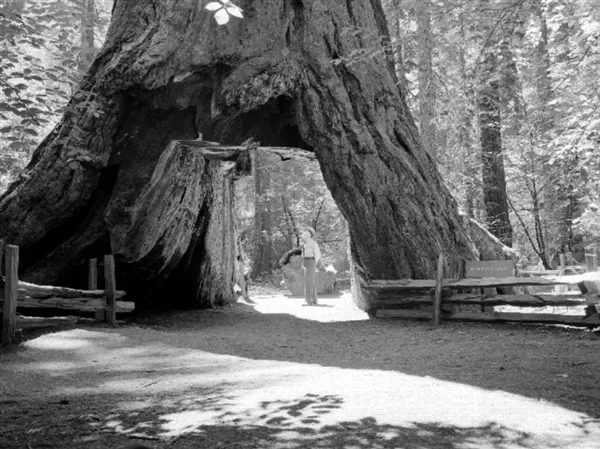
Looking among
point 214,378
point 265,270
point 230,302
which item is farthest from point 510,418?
point 265,270

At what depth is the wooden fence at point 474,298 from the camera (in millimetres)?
8242

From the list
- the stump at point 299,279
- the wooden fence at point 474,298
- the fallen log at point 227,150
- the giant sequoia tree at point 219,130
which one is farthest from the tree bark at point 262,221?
the wooden fence at point 474,298

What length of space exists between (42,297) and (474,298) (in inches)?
252

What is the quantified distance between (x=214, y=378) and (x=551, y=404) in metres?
3.08

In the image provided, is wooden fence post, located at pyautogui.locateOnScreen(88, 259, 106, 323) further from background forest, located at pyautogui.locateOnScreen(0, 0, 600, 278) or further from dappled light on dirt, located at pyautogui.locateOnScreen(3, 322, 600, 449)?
dappled light on dirt, located at pyautogui.locateOnScreen(3, 322, 600, 449)

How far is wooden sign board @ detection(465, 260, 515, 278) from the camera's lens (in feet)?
30.9

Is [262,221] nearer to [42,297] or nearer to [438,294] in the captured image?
[438,294]

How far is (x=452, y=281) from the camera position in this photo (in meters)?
9.63

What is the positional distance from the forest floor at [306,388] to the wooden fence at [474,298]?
208mm

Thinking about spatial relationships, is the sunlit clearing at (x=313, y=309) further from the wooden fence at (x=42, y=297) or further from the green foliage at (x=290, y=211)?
the green foliage at (x=290, y=211)

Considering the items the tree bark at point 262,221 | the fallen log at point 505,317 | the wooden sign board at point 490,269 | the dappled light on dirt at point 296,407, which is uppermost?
the tree bark at point 262,221

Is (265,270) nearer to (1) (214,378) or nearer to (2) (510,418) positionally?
(1) (214,378)

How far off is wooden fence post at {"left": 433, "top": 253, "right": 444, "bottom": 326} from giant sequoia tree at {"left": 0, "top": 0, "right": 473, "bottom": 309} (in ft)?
2.29

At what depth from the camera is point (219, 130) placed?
1105 cm
